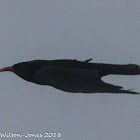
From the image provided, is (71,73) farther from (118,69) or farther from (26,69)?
(118,69)

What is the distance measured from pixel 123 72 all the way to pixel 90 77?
4.32 ft

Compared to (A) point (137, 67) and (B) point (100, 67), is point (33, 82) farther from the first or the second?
(A) point (137, 67)

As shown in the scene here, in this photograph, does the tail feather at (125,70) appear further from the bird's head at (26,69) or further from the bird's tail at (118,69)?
the bird's head at (26,69)

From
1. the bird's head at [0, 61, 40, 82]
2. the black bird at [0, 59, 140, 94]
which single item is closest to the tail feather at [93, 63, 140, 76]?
the black bird at [0, 59, 140, 94]

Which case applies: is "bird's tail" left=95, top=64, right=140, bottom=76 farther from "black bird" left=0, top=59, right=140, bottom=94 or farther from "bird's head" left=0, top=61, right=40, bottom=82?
"bird's head" left=0, top=61, right=40, bottom=82

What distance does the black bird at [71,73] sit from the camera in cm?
1022

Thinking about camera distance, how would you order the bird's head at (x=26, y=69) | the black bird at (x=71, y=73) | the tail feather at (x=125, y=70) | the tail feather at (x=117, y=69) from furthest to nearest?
the tail feather at (x=125, y=70) → the tail feather at (x=117, y=69) → the bird's head at (x=26, y=69) → the black bird at (x=71, y=73)

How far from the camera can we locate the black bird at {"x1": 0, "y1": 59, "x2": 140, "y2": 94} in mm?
10219

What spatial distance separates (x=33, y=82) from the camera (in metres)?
11.8

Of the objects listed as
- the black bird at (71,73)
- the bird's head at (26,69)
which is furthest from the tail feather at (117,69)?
the bird's head at (26,69)

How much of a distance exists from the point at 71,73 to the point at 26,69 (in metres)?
1.18

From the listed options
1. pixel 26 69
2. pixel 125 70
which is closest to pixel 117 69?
pixel 125 70

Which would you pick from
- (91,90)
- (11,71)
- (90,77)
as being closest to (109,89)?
(91,90)

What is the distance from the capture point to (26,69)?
12.0m
